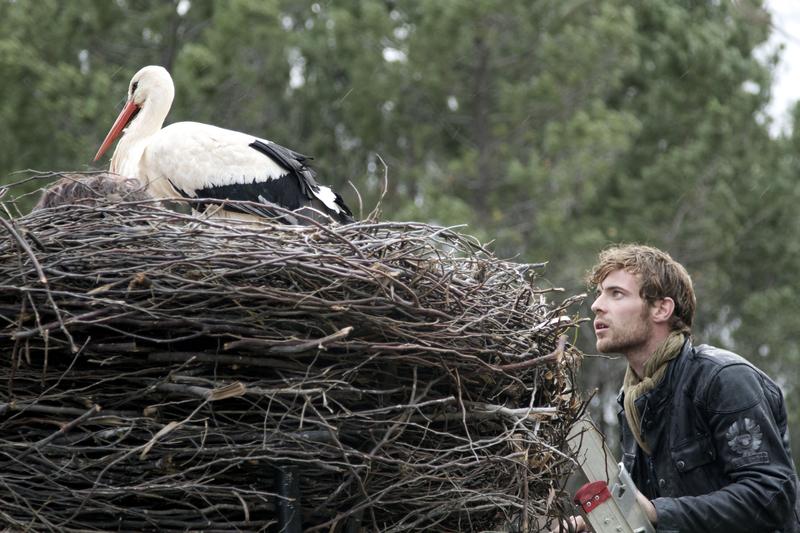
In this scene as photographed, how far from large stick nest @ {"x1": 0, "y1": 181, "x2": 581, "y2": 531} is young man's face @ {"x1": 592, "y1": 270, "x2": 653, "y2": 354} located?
0.64m

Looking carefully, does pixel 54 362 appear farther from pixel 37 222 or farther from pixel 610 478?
pixel 610 478

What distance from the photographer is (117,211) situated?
4199 mm

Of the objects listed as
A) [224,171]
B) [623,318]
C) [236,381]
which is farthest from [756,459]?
[224,171]

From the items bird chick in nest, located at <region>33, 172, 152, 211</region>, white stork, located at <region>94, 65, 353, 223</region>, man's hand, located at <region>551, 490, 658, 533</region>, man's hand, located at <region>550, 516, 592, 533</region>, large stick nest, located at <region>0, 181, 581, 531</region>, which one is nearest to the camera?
large stick nest, located at <region>0, 181, 581, 531</region>

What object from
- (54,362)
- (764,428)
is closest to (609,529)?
(764,428)

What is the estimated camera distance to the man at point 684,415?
4.20 metres

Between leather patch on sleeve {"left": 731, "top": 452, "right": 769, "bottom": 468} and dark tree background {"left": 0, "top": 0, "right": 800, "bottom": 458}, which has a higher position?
dark tree background {"left": 0, "top": 0, "right": 800, "bottom": 458}

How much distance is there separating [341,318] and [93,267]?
2.63 feet

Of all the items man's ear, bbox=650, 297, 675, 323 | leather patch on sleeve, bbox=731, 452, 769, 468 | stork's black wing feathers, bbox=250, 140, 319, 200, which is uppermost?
man's ear, bbox=650, 297, 675, 323

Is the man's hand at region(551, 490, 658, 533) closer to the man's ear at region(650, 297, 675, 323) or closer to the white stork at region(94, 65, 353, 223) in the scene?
the man's ear at region(650, 297, 675, 323)

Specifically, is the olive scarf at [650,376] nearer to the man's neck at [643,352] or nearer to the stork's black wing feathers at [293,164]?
the man's neck at [643,352]

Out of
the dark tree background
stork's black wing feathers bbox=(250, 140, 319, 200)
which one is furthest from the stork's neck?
the dark tree background

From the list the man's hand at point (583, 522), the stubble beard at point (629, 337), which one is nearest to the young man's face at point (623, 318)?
the stubble beard at point (629, 337)

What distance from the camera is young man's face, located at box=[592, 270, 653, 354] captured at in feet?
15.6
